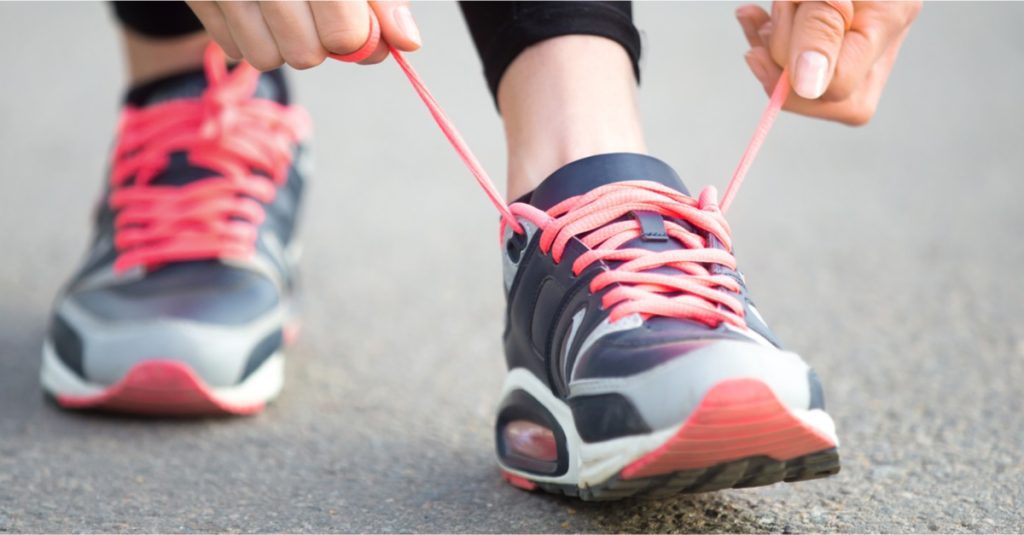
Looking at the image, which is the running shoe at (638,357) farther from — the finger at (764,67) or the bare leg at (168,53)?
the bare leg at (168,53)

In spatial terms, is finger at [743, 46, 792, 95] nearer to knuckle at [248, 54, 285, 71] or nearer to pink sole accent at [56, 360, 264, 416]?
knuckle at [248, 54, 285, 71]

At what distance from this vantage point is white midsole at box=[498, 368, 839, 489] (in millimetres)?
825

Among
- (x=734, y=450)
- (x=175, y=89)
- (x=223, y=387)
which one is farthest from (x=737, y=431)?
(x=175, y=89)

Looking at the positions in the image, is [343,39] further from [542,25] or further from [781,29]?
[781,29]

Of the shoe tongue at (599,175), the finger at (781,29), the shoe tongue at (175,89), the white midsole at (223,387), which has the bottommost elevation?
the white midsole at (223,387)

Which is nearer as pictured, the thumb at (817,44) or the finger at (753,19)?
the thumb at (817,44)

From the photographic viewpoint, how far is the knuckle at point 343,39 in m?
0.97

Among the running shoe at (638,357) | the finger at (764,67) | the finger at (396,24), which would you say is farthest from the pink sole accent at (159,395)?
the finger at (764,67)

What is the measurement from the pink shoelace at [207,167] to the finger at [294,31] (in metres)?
0.48

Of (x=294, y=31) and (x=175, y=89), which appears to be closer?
(x=294, y=31)

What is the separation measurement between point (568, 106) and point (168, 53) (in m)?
0.72

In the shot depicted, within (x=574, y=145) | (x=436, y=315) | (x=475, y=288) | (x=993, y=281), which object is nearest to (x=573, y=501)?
(x=574, y=145)

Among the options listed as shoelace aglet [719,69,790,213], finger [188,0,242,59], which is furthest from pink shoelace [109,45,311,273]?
shoelace aglet [719,69,790,213]

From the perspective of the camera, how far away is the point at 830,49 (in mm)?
1032
